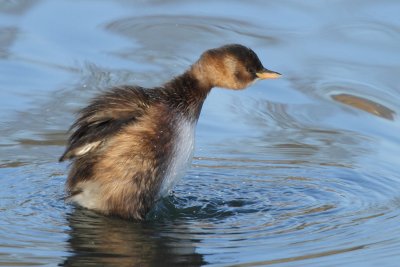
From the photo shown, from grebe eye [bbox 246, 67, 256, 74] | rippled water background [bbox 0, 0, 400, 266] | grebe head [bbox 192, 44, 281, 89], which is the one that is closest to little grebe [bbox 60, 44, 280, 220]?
rippled water background [bbox 0, 0, 400, 266]

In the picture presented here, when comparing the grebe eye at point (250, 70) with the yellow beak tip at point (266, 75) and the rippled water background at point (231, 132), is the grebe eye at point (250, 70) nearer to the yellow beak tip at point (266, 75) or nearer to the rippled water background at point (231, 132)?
the yellow beak tip at point (266, 75)

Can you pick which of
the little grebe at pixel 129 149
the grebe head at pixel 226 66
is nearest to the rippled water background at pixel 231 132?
the little grebe at pixel 129 149

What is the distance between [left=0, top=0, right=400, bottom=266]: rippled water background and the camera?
741cm

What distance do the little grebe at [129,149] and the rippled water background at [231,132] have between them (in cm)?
15

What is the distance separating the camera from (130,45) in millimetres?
12016

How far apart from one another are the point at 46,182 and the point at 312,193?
74.4 inches

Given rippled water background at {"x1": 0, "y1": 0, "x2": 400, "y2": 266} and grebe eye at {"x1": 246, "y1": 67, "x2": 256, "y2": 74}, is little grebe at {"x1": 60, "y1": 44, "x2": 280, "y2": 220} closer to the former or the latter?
rippled water background at {"x1": 0, "y1": 0, "x2": 400, "y2": 266}

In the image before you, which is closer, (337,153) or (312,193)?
(312,193)

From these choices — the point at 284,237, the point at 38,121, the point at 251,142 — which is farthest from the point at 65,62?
the point at 284,237

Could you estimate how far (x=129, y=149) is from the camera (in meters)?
7.97

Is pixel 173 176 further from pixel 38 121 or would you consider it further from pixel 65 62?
pixel 65 62

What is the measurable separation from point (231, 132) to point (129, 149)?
1964mm

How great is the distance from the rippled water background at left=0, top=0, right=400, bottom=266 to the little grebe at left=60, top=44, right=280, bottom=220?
149 millimetres

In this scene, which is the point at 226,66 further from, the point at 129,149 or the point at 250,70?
the point at 129,149
